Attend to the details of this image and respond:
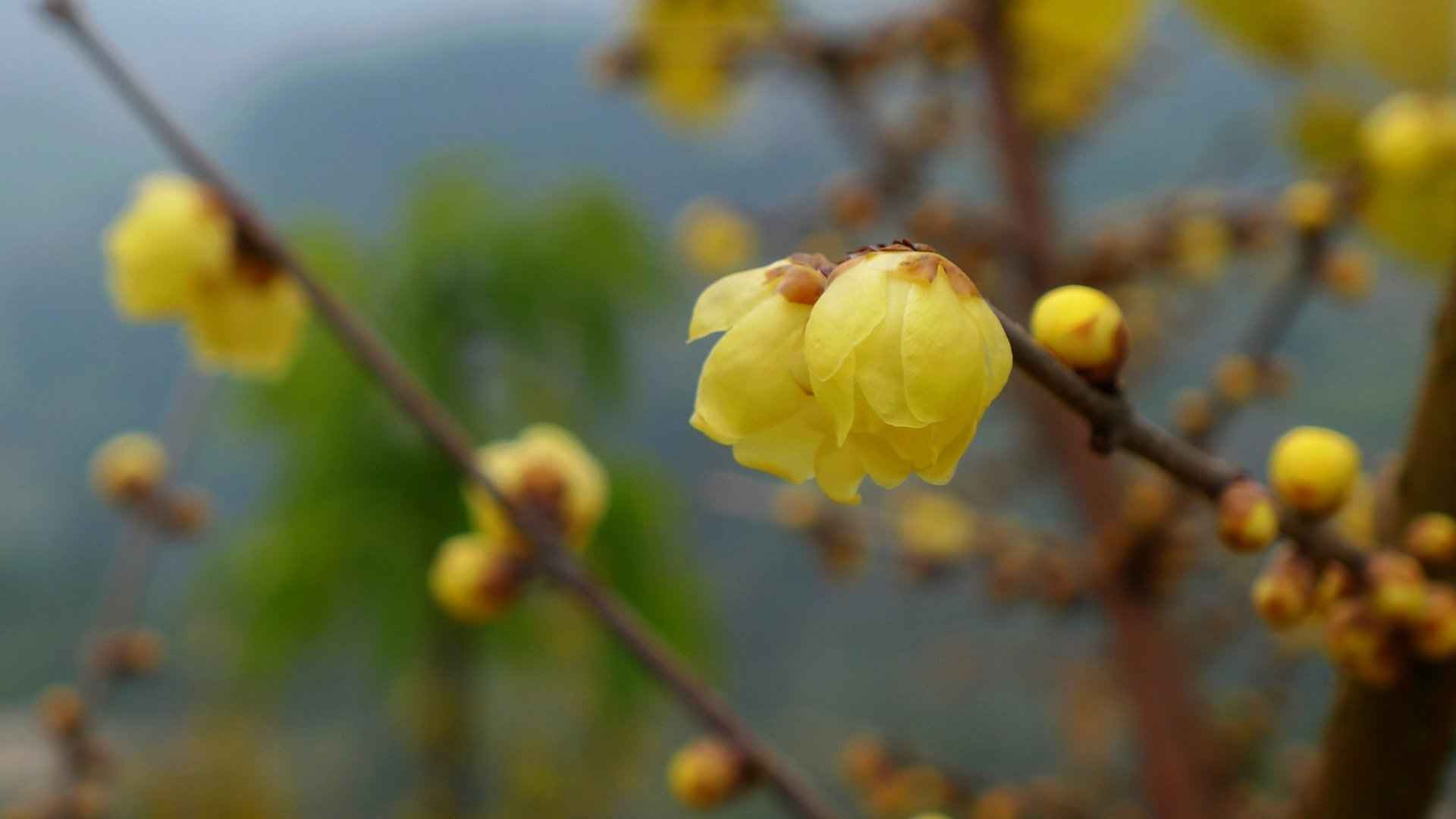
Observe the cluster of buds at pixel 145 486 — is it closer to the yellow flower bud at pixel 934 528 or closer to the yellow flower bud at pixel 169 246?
the yellow flower bud at pixel 169 246

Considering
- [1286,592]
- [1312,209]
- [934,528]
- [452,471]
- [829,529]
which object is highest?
[1286,592]

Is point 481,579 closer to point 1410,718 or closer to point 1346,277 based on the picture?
point 1410,718

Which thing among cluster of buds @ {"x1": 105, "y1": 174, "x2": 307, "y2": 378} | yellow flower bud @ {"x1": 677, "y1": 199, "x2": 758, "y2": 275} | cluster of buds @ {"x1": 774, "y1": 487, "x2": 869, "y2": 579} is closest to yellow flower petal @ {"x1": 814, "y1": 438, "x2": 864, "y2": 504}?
cluster of buds @ {"x1": 105, "y1": 174, "x2": 307, "y2": 378}

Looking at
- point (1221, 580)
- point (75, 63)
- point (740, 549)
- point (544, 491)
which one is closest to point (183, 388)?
point (544, 491)

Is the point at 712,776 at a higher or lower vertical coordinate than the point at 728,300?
lower

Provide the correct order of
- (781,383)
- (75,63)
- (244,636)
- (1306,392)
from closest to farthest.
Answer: (781,383) → (1306,392) → (244,636) → (75,63)

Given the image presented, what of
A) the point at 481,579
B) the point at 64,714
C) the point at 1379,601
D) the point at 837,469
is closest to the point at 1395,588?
the point at 1379,601

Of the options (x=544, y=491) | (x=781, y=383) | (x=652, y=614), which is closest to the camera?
(x=781, y=383)

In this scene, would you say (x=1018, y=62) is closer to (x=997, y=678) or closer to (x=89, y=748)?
(x=89, y=748)
